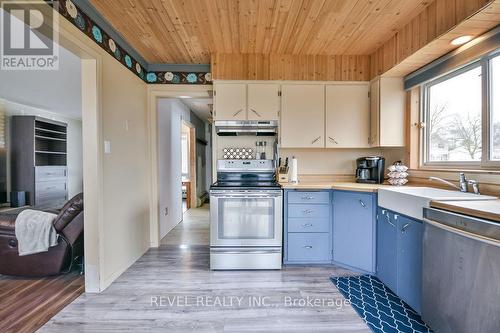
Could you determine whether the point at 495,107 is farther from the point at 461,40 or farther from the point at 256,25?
the point at 256,25

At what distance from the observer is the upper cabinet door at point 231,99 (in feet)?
9.21

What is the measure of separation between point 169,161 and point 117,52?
1876 mm

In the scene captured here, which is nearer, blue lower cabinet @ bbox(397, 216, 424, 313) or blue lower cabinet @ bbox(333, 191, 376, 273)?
blue lower cabinet @ bbox(397, 216, 424, 313)

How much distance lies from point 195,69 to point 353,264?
9.78 feet

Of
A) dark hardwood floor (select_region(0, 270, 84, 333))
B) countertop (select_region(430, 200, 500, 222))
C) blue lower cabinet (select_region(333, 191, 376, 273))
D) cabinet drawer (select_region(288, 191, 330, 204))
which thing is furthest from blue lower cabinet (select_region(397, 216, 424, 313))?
dark hardwood floor (select_region(0, 270, 84, 333))

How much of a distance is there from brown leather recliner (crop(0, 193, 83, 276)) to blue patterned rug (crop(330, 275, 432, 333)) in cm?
253

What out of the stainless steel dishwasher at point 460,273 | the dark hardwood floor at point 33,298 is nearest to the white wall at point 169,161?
the dark hardwood floor at point 33,298

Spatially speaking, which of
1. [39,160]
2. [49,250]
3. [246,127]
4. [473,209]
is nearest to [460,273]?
[473,209]

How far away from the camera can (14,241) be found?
225 centimetres

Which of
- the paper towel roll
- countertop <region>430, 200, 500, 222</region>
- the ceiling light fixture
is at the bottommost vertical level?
Result: countertop <region>430, 200, 500, 222</region>

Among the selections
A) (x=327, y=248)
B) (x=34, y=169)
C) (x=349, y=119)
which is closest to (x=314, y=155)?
(x=349, y=119)

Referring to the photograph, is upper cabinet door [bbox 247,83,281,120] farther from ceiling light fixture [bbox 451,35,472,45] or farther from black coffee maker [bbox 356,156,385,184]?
ceiling light fixture [bbox 451,35,472,45]

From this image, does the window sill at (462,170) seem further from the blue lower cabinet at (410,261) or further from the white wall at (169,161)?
the white wall at (169,161)

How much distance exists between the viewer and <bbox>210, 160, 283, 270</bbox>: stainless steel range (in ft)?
8.21
